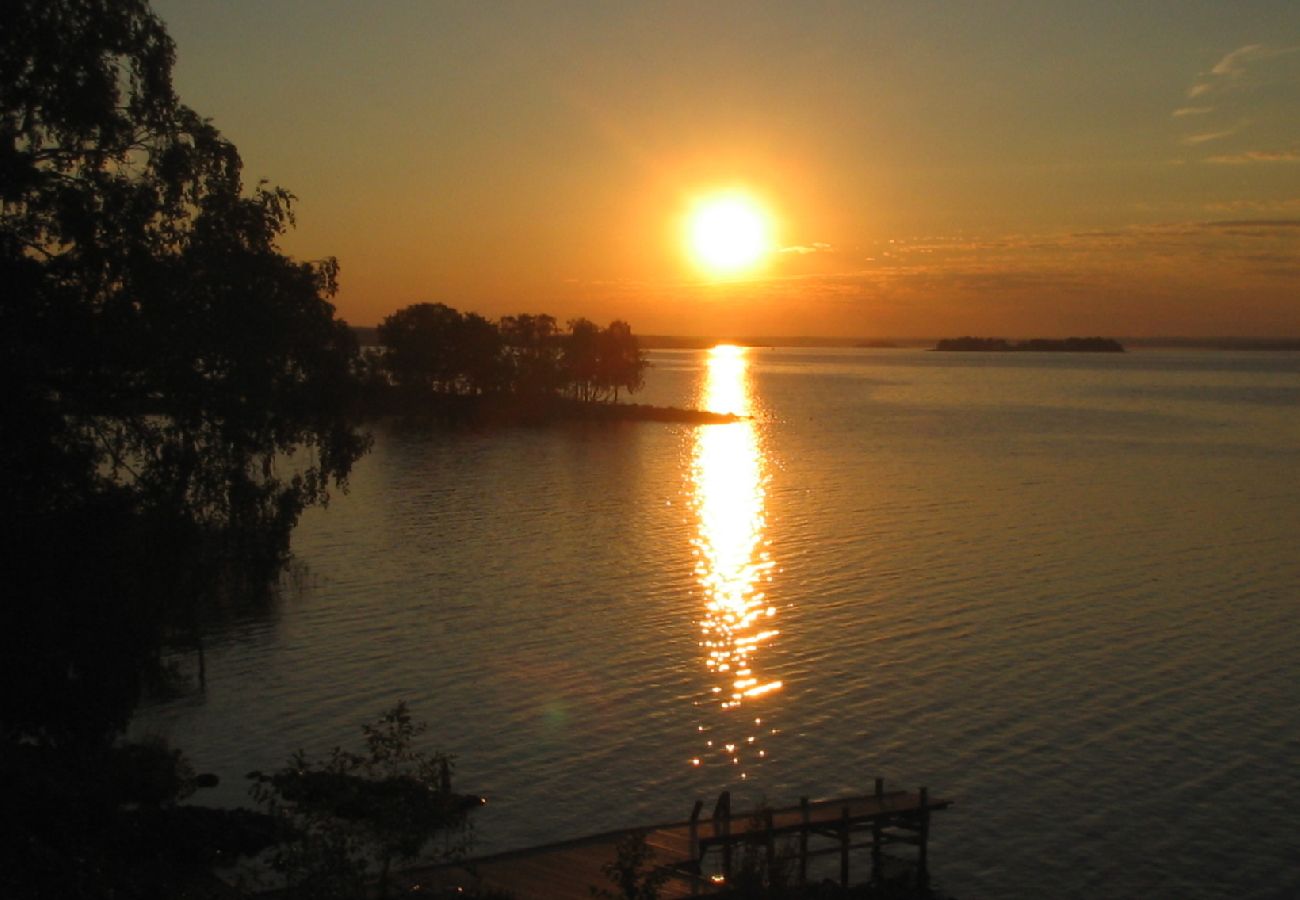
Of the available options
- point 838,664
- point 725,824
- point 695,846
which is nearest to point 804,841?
point 725,824

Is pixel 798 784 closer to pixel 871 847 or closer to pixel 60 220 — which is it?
pixel 871 847

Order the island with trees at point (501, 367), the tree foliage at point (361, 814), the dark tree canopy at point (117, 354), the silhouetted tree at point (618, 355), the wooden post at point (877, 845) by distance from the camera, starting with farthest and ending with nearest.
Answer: the silhouetted tree at point (618, 355) < the island with trees at point (501, 367) < the wooden post at point (877, 845) < the dark tree canopy at point (117, 354) < the tree foliage at point (361, 814)

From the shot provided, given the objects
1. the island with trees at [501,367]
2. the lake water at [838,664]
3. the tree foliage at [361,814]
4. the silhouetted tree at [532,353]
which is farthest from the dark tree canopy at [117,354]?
the silhouetted tree at [532,353]

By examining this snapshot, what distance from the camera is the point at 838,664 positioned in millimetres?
36719

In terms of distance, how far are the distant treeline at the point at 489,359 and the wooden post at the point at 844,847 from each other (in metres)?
127

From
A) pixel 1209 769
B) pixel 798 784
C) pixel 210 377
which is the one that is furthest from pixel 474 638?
pixel 1209 769

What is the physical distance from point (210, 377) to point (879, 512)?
5063 cm

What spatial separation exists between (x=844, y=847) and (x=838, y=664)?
14319 mm

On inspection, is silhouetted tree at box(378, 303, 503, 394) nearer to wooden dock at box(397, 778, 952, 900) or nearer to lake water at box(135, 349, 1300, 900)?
lake water at box(135, 349, 1300, 900)

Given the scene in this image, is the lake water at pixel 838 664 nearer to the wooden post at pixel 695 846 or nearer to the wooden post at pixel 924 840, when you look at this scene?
the wooden post at pixel 924 840

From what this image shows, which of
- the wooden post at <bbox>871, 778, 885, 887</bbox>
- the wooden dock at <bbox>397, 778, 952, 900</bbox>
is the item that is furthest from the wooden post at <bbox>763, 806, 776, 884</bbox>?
the wooden post at <bbox>871, 778, 885, 887</bbox>

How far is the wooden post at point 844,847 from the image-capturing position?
73.6 feet

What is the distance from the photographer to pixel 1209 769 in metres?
28.0

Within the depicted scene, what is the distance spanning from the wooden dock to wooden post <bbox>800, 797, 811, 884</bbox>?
0.06 ft
